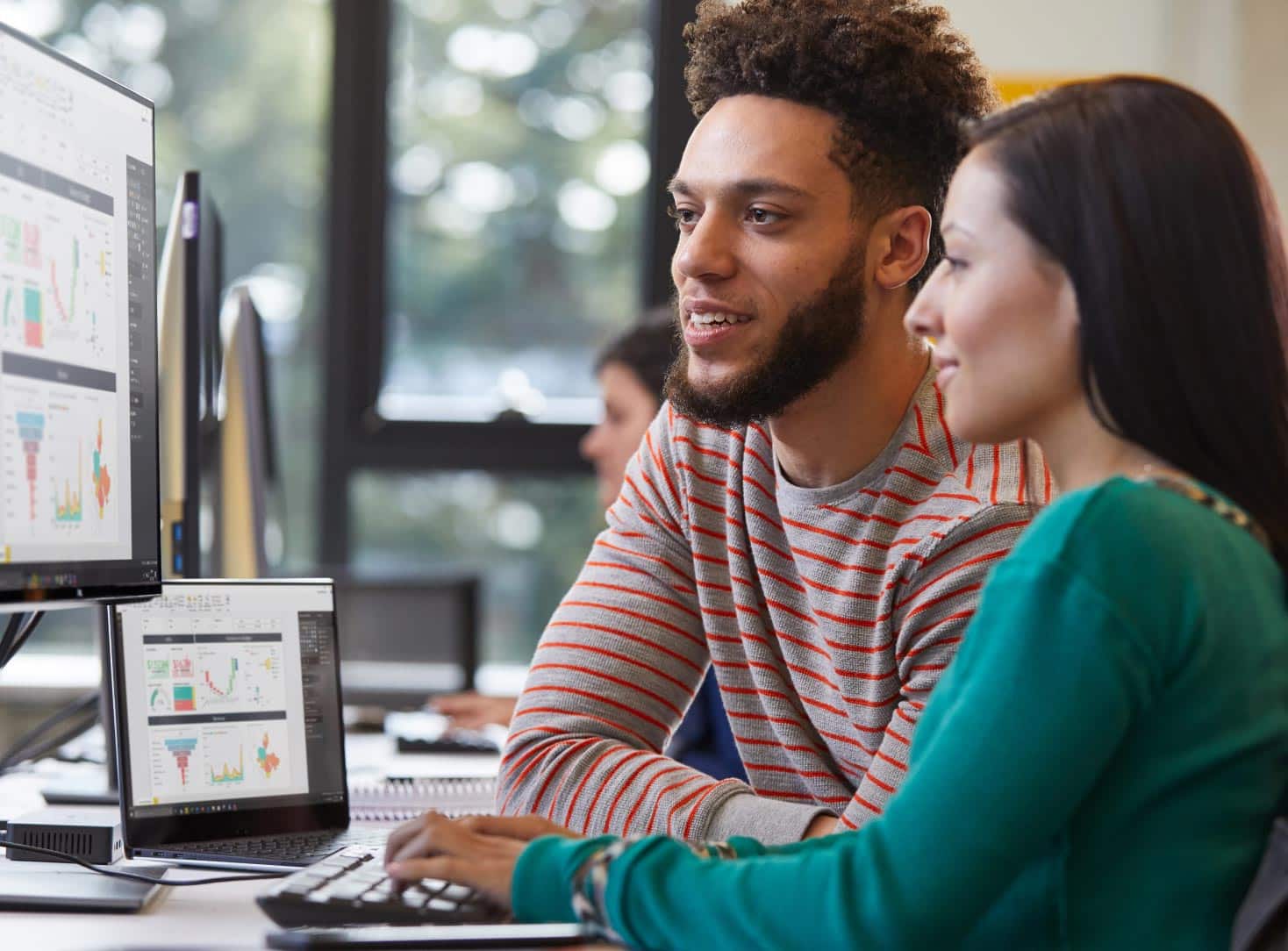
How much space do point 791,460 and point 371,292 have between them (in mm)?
2400

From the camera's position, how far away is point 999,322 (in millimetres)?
943

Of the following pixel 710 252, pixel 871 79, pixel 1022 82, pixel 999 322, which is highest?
pixel 1022 82

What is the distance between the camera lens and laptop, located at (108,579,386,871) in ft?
3.94

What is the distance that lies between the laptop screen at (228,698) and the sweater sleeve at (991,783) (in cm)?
58

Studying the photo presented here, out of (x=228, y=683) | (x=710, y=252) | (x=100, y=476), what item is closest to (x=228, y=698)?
(x=228, y=683)

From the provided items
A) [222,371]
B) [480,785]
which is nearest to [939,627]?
[480,785]

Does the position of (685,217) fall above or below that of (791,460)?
above

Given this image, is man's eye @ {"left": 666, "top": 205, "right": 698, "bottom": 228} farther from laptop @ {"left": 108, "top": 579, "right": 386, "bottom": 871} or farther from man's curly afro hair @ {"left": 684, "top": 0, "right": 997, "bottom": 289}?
laptop @ {"left": 108, "top": 579, "right": 386, "bottom": 871}

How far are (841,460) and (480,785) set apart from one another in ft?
1.77

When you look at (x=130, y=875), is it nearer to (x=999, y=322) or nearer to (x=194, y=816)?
(x=194, y=816)

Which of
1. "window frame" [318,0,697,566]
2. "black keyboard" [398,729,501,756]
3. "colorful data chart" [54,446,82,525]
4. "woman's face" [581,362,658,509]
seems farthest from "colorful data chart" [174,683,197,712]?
"window frame" [318,0,697,566]

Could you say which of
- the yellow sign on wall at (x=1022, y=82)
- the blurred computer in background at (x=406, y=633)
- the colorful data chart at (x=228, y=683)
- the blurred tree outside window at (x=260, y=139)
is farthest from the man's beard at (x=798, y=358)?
the blurred tree outside window at (x=260, y=139)

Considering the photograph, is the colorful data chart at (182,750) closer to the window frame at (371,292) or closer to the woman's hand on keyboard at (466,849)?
the woman's hand on keyboard at (466,849)

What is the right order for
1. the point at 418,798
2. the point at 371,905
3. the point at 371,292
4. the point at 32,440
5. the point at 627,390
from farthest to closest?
1. the point at 371,292
2. the point at 627,390
3. the point at 418,798
4. the point at 32,440
5. the point at 371,905
